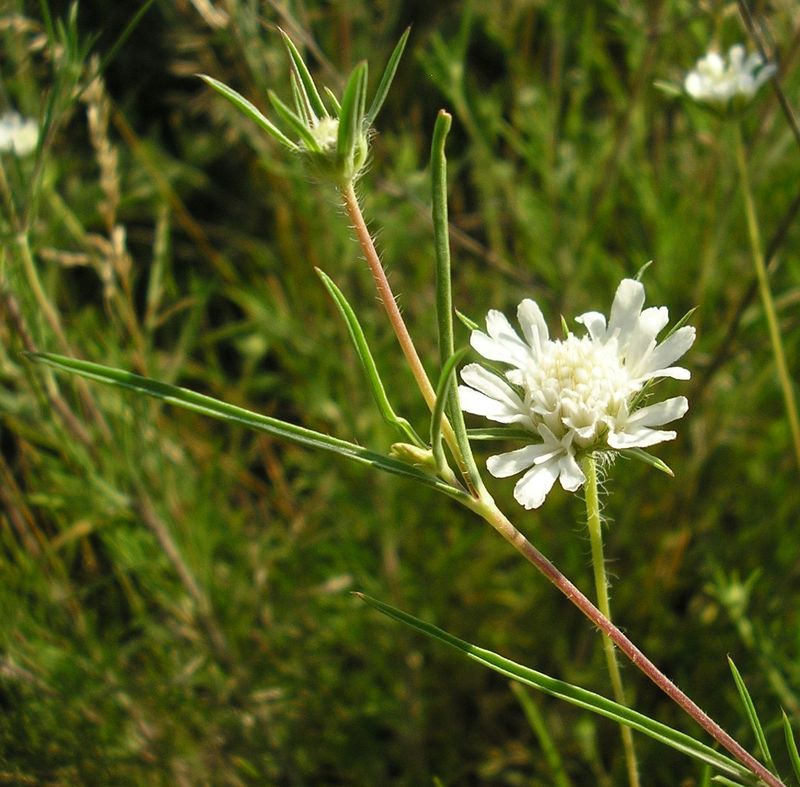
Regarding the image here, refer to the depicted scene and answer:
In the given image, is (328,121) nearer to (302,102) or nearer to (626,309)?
(302,102)

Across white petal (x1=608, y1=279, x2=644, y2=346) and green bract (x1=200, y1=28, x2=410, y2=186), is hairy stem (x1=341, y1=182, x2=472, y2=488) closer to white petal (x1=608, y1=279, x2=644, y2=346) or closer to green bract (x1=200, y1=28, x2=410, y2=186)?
green bract (x1=200, y1=28, x2=410, y2=186)

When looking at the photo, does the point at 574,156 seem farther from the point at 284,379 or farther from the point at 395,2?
the point at 284,379

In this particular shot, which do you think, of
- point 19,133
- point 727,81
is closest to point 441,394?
point 727,81

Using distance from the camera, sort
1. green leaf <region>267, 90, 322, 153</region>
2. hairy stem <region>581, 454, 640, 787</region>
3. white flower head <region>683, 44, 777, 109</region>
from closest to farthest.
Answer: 1. green leaf <region>267, 90, 322, 153</region>
2. hairy stem <region>581, 454, 640, 787</region>
3. white flower head <region>683, 44, 777, 109</region>

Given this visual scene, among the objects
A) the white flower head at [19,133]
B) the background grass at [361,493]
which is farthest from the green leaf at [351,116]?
the white flower head at [19,133]

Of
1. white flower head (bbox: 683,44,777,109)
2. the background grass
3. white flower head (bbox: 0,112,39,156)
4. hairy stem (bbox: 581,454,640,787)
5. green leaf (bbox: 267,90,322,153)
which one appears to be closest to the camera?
green leaf (bbox: 267,90,322,153)

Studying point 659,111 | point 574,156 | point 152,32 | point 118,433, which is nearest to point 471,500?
point 118,433

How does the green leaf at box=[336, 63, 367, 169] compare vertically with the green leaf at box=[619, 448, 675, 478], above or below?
above

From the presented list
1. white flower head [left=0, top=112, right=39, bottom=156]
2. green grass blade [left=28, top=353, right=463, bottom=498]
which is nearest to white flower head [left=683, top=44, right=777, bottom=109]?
green grass blade [left=28, top=353, right=463, bottom=498]
